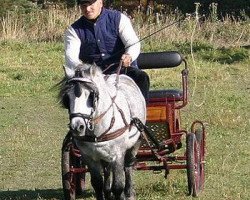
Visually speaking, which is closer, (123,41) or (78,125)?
(78,125)

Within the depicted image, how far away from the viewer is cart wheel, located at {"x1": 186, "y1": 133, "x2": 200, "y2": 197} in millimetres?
7156

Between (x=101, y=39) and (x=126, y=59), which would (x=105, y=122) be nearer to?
(x=126, y=59)

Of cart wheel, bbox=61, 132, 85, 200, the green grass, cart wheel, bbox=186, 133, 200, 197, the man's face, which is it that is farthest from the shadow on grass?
the man's face

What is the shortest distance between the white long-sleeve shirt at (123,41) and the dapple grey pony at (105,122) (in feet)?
0.82

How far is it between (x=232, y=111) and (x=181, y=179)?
399 centimetres

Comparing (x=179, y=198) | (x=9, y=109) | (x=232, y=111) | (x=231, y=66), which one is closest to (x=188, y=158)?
(x=179, y=198)

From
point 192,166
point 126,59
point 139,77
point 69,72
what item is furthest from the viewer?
point 192,166

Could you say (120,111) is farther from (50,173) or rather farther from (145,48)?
(145,48)

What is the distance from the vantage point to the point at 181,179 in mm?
7957

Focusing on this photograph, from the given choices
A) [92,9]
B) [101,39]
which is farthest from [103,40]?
[92,9]

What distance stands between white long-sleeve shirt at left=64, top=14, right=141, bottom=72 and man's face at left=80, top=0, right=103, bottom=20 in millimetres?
200

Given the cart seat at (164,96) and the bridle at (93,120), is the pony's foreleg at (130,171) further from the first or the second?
the cart seat at (164,96)

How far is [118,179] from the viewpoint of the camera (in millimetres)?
6164

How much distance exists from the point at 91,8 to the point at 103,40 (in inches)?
12.6
